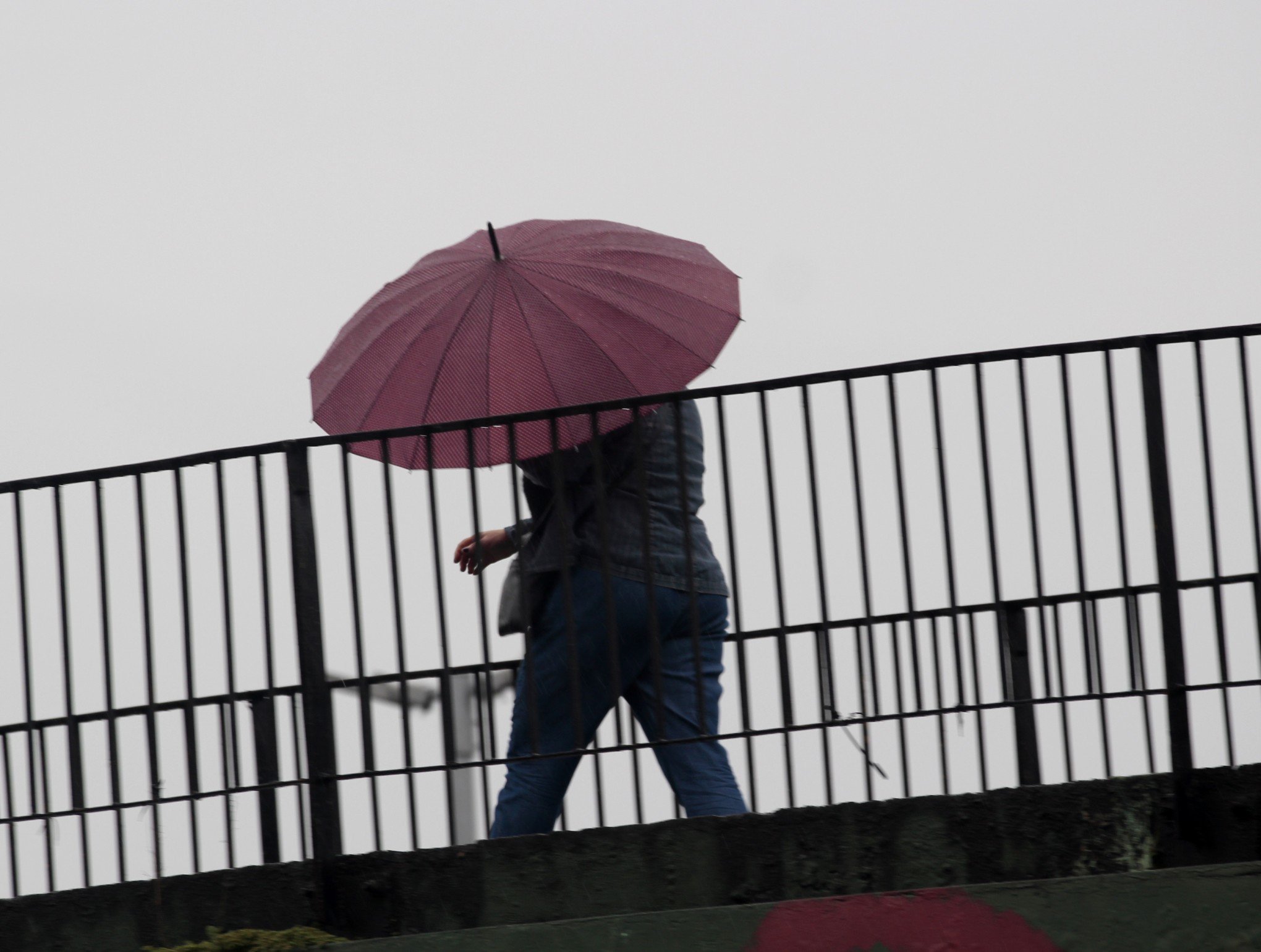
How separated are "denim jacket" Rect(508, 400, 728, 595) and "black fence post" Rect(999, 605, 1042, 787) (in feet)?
6.70

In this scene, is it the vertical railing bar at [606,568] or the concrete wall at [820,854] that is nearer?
the concrete wall at [820,854]

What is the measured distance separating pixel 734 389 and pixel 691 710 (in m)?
0.98

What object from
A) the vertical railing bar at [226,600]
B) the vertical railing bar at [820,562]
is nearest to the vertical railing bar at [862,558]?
the vertical railing bar at [820,562]

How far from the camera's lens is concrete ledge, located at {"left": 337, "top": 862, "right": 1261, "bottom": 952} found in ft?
13.4

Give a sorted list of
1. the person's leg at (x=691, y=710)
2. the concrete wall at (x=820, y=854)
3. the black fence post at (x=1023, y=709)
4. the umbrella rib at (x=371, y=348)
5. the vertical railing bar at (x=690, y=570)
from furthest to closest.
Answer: the black fence post at (x=1023, y=709)
the umbrella rib at (x=371, y=348)
the person's leg at (x=691, y=710)
the vertical railing bar at (x=690, y=570)
the concrete wall at (x=820, y=854)

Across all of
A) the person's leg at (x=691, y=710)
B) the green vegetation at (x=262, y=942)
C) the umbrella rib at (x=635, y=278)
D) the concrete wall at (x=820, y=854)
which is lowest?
the green vegetation at (x=262, y=942)

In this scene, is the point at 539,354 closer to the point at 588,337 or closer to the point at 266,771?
the point at 588,337

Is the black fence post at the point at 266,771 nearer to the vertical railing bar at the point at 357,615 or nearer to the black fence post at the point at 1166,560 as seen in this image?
the vertical railing bar at the point at 357,615

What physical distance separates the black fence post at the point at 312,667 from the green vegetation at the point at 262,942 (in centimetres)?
27

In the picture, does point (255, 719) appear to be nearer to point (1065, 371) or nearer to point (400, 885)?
point (400, 885)

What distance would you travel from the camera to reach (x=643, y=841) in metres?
4.66

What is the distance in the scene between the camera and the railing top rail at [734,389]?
15.2ft

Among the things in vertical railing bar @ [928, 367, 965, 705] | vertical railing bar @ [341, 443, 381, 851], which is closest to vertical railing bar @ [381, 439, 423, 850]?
vertical railing bar @ [341, 443, 381, 851]

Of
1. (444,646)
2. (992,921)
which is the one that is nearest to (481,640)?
(444,646)
